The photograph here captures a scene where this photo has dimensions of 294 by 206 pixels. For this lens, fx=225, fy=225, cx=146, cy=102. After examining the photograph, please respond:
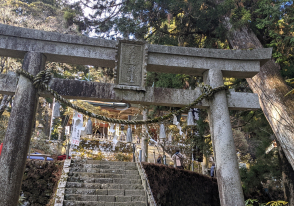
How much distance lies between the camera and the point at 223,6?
7.64 meters

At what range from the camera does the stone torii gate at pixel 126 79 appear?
14.2 ft

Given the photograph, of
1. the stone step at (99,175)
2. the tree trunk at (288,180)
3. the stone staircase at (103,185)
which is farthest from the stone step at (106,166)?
the tree trunk at (288,180)

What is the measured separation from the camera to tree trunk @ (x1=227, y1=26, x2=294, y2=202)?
580 cm

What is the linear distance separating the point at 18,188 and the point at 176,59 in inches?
161

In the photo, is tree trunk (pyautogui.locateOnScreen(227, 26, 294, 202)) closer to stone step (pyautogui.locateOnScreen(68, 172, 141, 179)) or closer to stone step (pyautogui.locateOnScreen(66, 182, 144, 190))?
stone step (pyautogui.locateOnScreen(66, 182, 144, 190))

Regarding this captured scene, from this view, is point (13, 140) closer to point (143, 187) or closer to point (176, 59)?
point (176, 59)

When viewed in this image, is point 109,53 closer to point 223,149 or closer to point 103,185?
point 223,149

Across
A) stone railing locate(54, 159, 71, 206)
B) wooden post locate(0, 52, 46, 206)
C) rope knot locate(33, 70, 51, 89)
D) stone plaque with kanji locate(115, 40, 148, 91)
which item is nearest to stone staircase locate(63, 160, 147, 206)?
stone railing locate(54, 159, 71, 206)

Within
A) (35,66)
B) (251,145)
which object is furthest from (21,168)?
(251,145)

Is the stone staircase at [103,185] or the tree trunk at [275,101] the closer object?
the tree trunk at [275,101]

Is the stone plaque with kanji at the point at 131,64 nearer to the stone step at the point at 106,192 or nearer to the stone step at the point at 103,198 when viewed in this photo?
the stone step at the point at 103,198

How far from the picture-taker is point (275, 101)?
6254mm

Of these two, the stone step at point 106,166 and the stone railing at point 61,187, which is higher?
the stone step at point 106,166

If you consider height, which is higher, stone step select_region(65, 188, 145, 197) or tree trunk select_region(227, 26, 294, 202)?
tree trunk select_region(227, 26, 294, 202)
